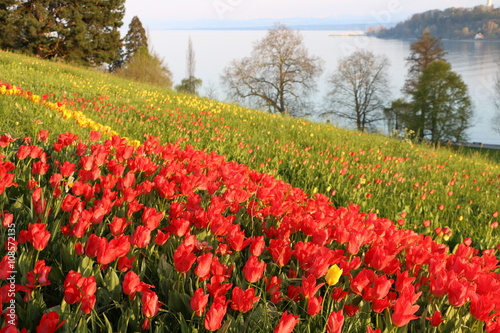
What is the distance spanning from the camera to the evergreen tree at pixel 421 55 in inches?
1832

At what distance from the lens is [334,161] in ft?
20.0

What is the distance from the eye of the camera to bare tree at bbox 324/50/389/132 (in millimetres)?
42656

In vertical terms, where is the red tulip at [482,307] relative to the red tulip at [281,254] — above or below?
below

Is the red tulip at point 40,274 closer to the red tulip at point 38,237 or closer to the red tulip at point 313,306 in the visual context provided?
the red tulip at point 38,237

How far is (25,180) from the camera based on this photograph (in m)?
2.40

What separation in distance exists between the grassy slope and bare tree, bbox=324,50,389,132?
113ft

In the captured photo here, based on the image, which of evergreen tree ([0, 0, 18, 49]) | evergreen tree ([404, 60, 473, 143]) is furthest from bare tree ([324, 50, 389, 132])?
evergreen tree ([0, 0, 18, 49])

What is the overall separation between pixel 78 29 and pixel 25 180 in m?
33.3

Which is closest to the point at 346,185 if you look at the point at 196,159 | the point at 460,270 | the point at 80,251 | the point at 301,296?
the point at 196,159

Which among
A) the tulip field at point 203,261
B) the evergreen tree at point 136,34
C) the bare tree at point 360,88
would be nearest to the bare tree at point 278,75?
the bare tree at point 360,88

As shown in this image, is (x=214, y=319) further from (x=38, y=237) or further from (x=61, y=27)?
(x=61, y=27)

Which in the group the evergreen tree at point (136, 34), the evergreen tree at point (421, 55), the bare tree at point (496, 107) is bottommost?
the bare tree at point (496, 107)

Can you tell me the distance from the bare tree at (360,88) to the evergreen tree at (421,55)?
208 inches

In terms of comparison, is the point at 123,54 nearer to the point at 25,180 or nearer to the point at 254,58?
the point at 254,58
